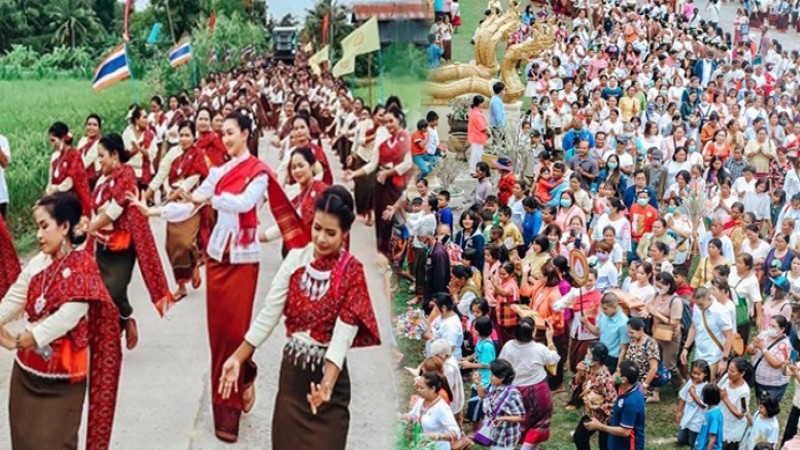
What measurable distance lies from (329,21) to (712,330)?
3.52 m

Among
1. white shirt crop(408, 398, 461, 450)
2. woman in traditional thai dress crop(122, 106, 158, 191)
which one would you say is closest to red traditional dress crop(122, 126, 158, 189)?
woman in traditional thai dress crop(122, 106, 158, 191)

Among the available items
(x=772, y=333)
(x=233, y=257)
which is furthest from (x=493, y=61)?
(x=233, y=257)

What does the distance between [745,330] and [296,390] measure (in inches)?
166

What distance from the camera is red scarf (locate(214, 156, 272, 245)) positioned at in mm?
3607

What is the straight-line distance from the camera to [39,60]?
7.98 m

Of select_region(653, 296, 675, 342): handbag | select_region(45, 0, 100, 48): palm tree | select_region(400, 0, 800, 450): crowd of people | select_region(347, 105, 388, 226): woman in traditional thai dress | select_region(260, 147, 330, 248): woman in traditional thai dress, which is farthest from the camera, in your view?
select_region(45, 0, 100, 48): palm tree

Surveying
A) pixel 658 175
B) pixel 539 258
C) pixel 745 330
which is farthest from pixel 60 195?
pixel 658 175

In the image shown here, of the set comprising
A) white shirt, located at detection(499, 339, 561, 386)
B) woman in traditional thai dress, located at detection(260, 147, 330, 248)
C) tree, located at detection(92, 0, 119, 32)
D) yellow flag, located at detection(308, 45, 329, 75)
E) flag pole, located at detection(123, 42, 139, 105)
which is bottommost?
white shirt, located at detection(499, 339, 561, 386)

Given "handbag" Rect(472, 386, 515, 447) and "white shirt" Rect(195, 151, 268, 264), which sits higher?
"white shirt" Rect(195, 151, 268, 264)

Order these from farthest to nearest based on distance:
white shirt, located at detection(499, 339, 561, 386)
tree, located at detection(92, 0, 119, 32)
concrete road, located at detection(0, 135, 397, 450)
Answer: tree, located at detection(92, 0, 119, 32), white shirt, located at detection(499, 339, 561, 386), concrete road, located at detection(0, 135, 397, 450)

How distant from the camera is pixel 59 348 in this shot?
3.35 m

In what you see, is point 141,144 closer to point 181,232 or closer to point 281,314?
point 181,232

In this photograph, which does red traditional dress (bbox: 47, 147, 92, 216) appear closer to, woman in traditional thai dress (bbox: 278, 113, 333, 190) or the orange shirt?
woman in traditional thai dress (bbox: 278, 113, 333, 190)

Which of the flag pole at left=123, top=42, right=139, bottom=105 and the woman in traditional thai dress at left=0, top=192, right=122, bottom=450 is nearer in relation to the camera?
the woman in traditional thai dress at left=0, top=192, right=122, bottom=450
